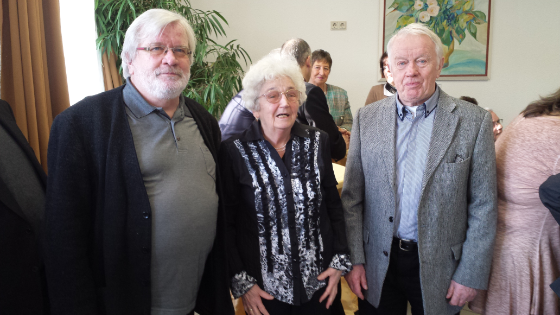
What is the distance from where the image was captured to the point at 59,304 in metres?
1.08

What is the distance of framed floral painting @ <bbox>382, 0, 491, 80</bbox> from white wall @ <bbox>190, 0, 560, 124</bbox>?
0.32 ft

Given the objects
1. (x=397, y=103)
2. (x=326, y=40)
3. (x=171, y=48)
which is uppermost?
(x=326, y=40)

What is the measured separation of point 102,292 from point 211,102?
2.22 metres

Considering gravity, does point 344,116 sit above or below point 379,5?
below

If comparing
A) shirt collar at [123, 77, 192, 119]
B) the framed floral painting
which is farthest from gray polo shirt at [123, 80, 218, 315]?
the framed floral painting

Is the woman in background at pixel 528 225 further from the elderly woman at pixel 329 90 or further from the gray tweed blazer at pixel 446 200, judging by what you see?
the elderly woman at pixel 329 90

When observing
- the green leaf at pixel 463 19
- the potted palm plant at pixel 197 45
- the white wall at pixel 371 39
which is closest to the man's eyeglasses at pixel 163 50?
the potted palm plant at pixel 197 45

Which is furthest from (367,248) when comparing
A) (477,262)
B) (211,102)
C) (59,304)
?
(211,102)

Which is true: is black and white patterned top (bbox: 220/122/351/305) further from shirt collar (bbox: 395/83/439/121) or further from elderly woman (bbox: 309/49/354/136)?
elderly woman (bbox: 309/49/354/136)

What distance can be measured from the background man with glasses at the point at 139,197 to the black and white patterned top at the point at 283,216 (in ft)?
0.30

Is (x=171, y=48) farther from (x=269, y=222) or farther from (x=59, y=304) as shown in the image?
(x=59, y=304)

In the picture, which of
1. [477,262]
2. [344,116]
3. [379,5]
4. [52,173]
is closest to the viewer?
[52,173]

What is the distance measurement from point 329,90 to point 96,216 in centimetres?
292

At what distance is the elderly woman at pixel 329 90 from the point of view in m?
3.48
